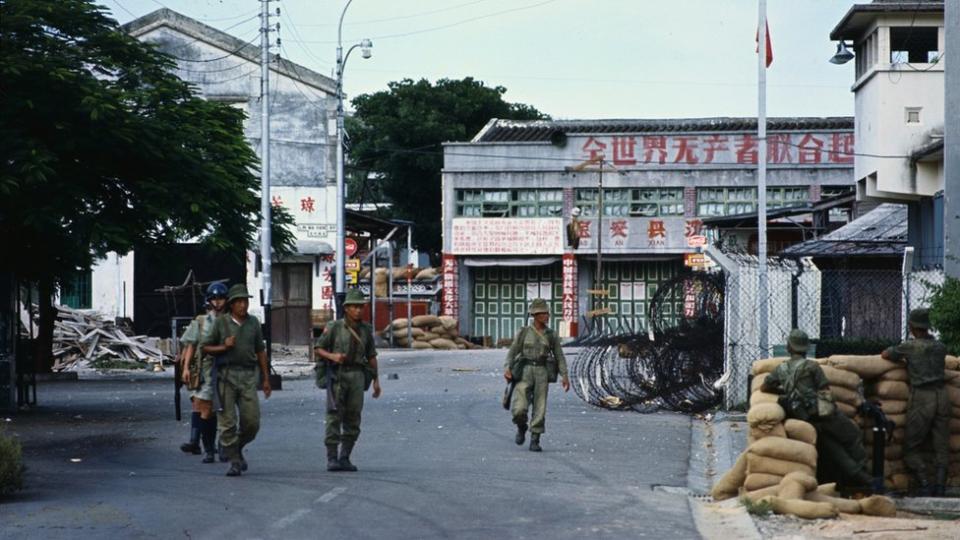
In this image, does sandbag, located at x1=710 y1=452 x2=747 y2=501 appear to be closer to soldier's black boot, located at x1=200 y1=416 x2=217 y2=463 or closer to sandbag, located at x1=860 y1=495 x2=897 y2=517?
sandbag, located at x1=860 y1=495 x2=897 y2=517

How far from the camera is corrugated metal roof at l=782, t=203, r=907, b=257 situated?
3067 centimetres

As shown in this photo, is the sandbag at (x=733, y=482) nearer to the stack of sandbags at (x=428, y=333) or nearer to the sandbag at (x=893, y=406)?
the sandbag at (x=893, y=406)

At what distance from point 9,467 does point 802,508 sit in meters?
6.34

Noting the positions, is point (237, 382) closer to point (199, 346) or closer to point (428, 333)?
point (199, 346)

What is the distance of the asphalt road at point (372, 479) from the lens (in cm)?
1108

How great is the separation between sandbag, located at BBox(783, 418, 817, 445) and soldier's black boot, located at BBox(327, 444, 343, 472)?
4.34 m

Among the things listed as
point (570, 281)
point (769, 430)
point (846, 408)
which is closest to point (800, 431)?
point (769, 430)

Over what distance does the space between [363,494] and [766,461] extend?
10.9ft

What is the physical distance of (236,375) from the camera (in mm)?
14461

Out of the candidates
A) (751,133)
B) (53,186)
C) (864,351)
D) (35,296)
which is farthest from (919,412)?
(751,133)

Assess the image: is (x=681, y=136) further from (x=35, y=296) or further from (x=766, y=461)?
(x=766, y=461)

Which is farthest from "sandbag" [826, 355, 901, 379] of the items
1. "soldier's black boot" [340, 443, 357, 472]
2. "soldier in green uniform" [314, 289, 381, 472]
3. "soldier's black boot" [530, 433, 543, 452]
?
"soldier's black boot" [340, 443, 357, 472]

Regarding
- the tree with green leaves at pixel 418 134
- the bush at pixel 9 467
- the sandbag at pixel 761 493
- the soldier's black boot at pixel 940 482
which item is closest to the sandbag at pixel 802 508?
the sandbag at pixel 761 493

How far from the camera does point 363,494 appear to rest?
502 inches
